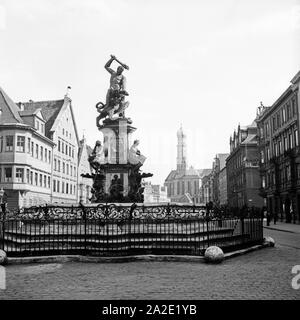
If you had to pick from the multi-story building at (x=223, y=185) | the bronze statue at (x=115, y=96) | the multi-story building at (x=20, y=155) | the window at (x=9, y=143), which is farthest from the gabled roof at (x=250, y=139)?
the bronze statue at (x=115, y=96)

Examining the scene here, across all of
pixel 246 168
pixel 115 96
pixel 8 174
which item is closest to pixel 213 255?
pixel 115 96

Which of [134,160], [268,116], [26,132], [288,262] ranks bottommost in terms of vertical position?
[288,262]

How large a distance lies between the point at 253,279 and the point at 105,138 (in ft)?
38.3

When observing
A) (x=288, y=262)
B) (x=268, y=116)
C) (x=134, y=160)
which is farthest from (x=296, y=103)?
(x=288, y=262)

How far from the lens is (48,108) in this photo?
56312 mm

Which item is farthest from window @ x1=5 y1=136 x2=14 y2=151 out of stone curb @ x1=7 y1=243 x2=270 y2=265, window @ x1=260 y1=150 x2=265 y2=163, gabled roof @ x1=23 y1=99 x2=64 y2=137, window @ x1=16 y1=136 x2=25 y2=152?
window @ x1=260 y1=150 x2=265 y2=163

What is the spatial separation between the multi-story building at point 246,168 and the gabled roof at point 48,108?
3214cm

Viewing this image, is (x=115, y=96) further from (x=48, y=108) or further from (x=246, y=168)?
(x=246, y=168)

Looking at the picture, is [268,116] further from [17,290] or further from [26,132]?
[17,290]

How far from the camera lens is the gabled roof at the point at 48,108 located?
177 feet

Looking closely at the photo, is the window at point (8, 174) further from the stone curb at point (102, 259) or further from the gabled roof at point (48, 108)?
the stone curb at point (102, 259)

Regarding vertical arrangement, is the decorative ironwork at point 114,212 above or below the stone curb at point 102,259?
above

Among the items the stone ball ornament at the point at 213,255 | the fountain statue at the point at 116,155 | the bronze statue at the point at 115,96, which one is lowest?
the stone ball ornament at the point at 213,255
